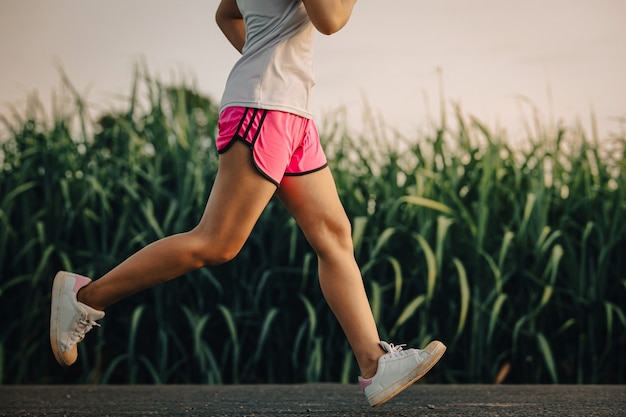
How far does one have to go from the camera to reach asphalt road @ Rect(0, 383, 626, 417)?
252 centimetres

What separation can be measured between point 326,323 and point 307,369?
0.27 metres

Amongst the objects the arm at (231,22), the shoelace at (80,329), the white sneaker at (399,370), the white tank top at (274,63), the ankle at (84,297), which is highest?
the arm at (231,22)

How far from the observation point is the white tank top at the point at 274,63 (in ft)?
7.23

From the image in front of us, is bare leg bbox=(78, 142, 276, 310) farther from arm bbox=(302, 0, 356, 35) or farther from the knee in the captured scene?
arm bbox=(302, 0, 356, 35)

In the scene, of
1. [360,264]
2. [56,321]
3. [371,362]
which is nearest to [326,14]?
[371,362]

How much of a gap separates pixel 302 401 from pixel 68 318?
35.2 inches

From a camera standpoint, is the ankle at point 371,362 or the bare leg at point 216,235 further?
the ankle at point 371,362

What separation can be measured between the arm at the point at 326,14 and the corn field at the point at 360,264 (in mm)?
1791

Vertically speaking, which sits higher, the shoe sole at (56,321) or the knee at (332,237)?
the knee at (332,237)

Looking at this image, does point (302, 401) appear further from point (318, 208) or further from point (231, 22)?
point (231, 22)

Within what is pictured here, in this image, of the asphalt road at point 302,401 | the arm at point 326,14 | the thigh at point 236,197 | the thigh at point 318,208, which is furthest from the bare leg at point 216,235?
the asphalt road at point 302,401

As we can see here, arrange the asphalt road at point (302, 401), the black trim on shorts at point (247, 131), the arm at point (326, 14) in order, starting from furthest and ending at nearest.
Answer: the asphalt road at point (302, 401)
the black trim on shorts at point (247, 131)
the arm at point (326, 14)

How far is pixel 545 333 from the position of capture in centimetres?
395

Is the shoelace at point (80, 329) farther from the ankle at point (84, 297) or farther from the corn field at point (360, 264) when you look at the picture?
the corn field at point (360, 264)
